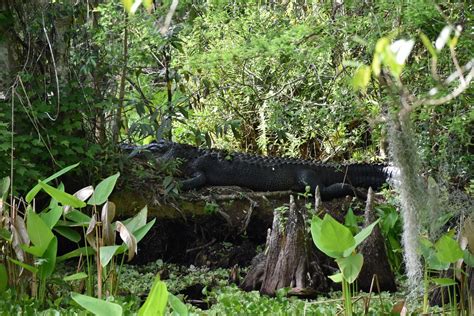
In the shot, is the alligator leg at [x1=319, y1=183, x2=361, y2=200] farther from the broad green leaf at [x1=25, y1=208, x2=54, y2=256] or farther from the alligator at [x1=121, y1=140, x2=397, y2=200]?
the broad green leaf at [x1=25, y1=208, x2=54, y2=256]

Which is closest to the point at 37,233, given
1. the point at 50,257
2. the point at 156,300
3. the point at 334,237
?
the point at 50,257

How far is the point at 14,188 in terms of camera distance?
517 cm

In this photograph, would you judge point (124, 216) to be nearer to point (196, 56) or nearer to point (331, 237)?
point (196, 56)

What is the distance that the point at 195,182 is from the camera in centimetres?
696

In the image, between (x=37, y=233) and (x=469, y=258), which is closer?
(x=469, y=258)

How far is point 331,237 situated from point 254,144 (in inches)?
238

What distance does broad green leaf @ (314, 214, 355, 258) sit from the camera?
128 inches

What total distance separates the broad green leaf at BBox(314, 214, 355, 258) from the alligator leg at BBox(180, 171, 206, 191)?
3.51 metres

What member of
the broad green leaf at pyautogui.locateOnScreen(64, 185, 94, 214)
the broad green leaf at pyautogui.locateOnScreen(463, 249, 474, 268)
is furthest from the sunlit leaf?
the broad green leaf at pyautogui.locateOnScreen(463, 249, 474, 268)

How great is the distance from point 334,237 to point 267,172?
4.08m

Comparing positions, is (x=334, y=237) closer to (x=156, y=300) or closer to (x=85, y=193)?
(x=156, y=300)

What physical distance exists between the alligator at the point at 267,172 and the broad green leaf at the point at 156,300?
167 inches

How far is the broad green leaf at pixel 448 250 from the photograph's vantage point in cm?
346

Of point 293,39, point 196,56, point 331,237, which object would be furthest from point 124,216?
point 331,237
